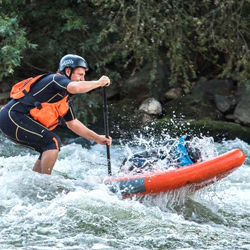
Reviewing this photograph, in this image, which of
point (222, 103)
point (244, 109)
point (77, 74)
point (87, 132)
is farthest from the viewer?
point (222, 103)

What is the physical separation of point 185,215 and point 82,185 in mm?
1024

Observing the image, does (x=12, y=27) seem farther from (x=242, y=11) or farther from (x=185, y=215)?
(x=185, y=215)

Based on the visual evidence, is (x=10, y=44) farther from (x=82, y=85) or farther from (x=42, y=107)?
(x=82, y=85)

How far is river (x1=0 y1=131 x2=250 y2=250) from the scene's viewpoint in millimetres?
5012

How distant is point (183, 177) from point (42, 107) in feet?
4.69

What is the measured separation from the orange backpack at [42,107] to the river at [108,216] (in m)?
0.55

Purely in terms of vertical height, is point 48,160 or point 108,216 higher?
point 48,160

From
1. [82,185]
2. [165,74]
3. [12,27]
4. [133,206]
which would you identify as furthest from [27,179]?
[165,74]

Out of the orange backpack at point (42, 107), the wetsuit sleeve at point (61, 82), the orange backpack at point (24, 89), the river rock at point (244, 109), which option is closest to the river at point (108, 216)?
the orange backpack at point (42, 107)

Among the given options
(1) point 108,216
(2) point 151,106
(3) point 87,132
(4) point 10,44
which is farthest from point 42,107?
(2) point 151,106

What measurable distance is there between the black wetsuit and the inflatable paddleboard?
758mm

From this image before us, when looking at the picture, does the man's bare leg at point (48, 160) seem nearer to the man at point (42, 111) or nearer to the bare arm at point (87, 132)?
the man at point (42, 111)

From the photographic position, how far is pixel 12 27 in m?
9.05

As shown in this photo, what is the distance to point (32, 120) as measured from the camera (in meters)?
5.88
